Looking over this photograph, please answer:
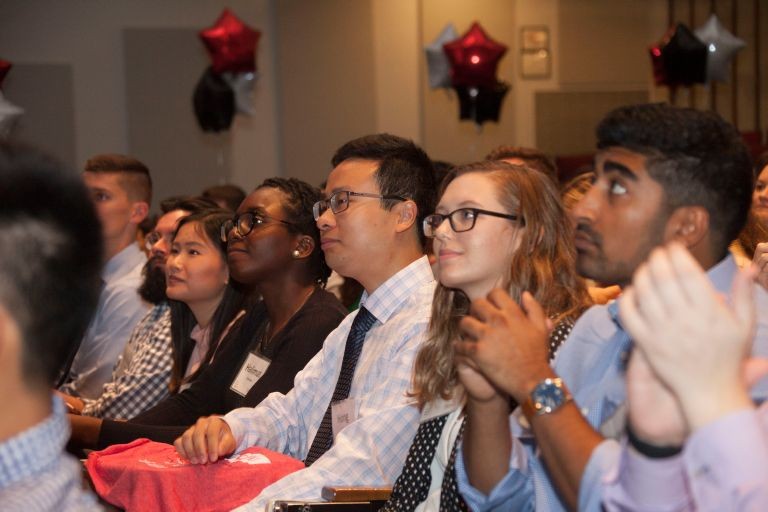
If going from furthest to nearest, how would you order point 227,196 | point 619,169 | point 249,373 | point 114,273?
point 227,196, point 114,273, point 249,373, point 619,169

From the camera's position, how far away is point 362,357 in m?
2.63

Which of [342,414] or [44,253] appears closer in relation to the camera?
[44,253]

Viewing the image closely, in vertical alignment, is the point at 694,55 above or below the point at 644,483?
above

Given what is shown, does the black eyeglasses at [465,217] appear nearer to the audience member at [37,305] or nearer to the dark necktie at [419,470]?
the dark necktie at [419,470]

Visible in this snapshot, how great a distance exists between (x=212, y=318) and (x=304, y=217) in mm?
638

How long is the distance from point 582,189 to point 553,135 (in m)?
6.12

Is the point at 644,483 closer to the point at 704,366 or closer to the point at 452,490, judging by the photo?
the point at 704,366

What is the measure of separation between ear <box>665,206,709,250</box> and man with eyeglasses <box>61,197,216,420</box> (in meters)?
2.52

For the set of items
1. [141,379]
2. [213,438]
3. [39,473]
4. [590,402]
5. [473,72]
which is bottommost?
[141,379]

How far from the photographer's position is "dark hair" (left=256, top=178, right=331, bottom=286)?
3332 mm

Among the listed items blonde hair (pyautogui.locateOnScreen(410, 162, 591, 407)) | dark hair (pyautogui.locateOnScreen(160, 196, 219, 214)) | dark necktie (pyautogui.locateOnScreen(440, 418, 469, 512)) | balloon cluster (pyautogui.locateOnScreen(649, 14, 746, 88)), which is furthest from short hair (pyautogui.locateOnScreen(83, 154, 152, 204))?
balloon cluster (pyautogui.locateOnScreen(649, 14, 746, 88))

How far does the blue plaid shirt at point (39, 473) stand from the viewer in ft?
3.37

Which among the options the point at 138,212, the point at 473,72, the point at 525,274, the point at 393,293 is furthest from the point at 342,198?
the point at 473,72

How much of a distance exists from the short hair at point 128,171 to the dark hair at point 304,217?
5.78 feet
